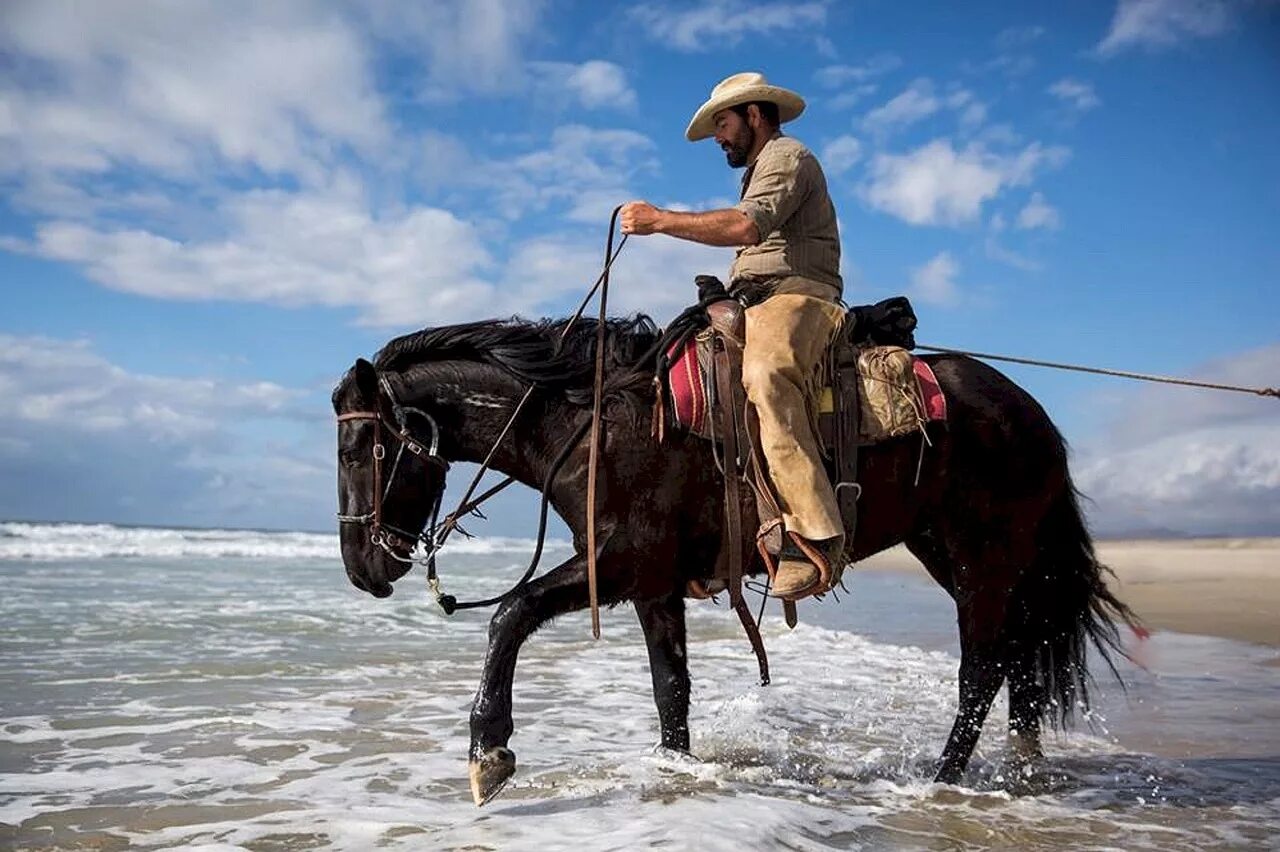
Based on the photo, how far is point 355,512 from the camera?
4.48m

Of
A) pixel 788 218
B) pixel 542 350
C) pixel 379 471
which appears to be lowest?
pixel 379 471

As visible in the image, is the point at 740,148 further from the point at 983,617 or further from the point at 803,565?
the point at 983,617

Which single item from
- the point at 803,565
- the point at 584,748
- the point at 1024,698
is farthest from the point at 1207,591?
the point at 803,565

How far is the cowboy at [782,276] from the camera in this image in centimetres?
432

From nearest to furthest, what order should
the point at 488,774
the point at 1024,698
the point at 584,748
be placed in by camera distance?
the point at 488,774 < the point at 1024,698 < the point at 584,748

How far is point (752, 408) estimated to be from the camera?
14.6 ft

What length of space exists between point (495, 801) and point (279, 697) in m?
3.61

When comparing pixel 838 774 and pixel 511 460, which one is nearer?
pixel 511 460

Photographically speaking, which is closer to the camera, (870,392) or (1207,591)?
(870,392)

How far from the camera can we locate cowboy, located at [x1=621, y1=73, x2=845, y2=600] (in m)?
4.32

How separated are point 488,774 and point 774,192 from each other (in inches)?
106

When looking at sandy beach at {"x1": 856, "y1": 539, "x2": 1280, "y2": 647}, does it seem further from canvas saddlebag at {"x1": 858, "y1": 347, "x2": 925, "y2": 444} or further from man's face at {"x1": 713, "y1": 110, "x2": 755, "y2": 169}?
man's face at {"x1": 713, "y1": 110, "x2": 755, "y2": 169}

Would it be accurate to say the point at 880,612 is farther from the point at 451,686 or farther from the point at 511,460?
the point at 511,460

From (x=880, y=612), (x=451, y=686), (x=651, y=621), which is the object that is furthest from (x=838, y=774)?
(x=880, y=612)
